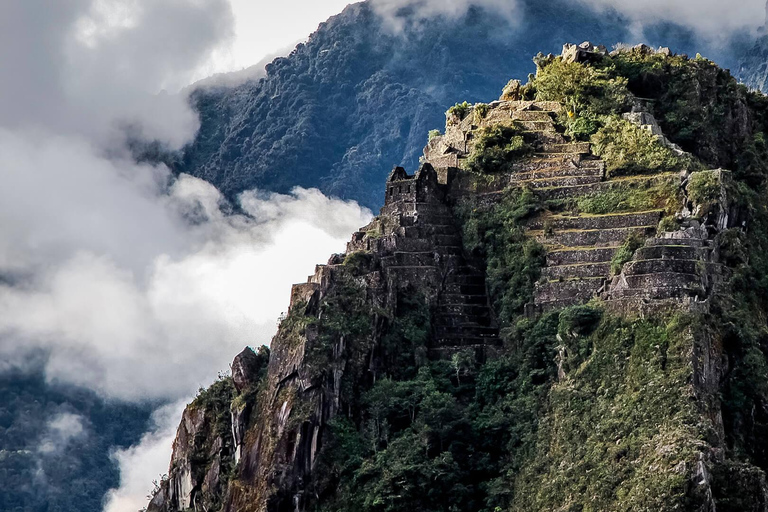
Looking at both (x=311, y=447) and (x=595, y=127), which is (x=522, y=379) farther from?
(x=595, y=127)

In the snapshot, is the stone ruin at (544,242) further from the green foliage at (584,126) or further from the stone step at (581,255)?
the green foliage at (584,126)

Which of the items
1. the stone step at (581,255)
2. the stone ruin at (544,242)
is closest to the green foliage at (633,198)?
the stone ruin at (544,242)

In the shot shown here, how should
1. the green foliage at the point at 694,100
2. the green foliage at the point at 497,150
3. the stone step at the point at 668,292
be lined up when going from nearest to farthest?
1. the stone step at the point at 668,292
2. the green foliage at the point at 497,150
3. the green foliage at the point at 694,100

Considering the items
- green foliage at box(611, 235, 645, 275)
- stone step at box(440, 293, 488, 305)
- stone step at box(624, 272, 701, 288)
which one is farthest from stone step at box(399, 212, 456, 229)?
stone step at box(624, 272, 701, 288)

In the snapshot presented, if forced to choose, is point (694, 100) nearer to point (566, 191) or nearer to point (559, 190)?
point (566, 191)

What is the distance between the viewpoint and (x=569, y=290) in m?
87.7

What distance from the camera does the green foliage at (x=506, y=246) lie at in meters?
90.6

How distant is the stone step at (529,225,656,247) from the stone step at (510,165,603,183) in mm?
4300

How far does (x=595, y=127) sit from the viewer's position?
98.8 meters

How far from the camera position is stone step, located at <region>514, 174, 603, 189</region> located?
309 feet

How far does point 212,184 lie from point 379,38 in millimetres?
20924

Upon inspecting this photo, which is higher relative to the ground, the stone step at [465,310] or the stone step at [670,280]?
the stone step at [465,310]

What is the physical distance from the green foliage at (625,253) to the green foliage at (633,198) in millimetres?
4232

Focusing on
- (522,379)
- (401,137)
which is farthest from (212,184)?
(522,379)
